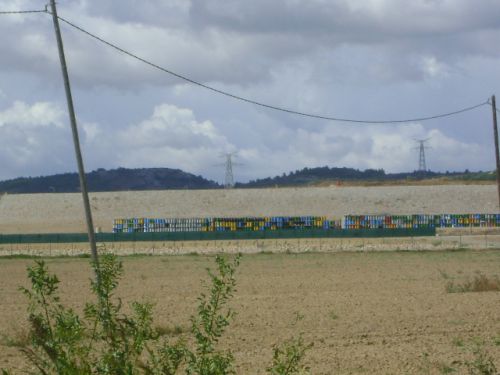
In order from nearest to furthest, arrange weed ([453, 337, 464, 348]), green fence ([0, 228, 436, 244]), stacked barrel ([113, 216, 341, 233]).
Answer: weed ([453, 337, 464, 348]) < green fence ([0, 228, 436, 244]) < stacked barrel ([113, 216, 341, 233])

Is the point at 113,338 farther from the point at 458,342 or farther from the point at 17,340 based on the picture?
the point at 458,342

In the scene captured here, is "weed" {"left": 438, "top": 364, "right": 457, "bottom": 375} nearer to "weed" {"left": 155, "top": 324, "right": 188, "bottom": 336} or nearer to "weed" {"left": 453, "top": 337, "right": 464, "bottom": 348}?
"weed" {"left": 453, "top": 337, "right": 464, "bottom": 348}

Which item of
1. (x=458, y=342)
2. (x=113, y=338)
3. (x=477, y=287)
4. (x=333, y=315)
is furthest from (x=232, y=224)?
(x=113, y=338)

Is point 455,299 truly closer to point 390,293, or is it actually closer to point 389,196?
point 390,293

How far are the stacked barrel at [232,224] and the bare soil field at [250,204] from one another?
15850 mm

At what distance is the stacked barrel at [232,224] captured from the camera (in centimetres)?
8350

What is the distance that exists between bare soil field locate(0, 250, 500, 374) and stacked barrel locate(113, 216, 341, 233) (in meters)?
39.4

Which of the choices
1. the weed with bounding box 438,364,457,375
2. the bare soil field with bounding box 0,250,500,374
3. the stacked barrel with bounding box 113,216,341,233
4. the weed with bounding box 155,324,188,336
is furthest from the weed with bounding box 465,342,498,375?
the stacked barrel with bounding box 113,216,341,233

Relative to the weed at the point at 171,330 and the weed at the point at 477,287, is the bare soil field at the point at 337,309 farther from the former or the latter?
the weed at the point at 171,330

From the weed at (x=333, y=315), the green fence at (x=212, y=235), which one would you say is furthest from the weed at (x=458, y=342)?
the green fence at (x=212, y=235)

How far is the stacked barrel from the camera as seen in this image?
83.5m

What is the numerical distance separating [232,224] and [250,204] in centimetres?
2740

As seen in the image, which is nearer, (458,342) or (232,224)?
(458,342)

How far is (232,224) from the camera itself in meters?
83.9
